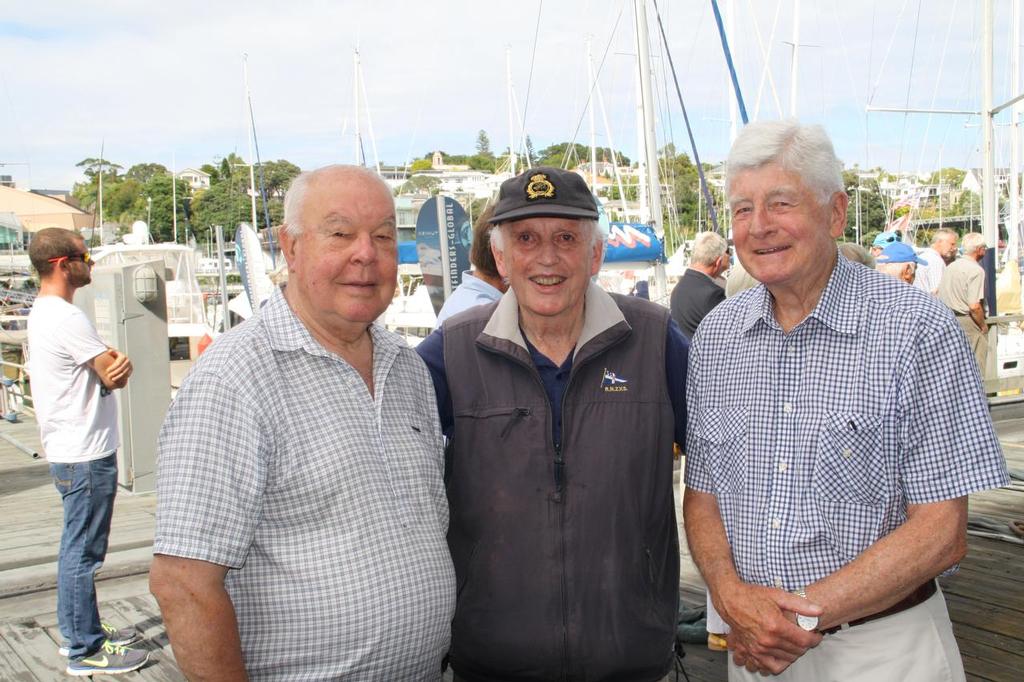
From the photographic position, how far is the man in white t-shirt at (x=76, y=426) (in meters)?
4.03

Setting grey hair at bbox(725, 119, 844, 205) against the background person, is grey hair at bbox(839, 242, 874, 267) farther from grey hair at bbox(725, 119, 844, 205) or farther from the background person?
grey hair at bbox(725, 119, 844, 205)

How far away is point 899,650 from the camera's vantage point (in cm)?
200

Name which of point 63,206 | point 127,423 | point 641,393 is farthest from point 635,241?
point 63,206

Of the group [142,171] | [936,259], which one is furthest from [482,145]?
[936,259]

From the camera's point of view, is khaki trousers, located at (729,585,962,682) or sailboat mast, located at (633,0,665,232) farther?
sailboat mast, located at (633,0,665,232)

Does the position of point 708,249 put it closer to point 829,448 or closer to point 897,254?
point 897,254

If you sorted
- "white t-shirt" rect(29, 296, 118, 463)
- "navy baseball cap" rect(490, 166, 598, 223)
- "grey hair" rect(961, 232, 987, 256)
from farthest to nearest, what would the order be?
"grey hair" rect(961, 232, 987, 256) < "white t-shirt" rect(29, 296, 118, 463) < "navy baseball cap" rect(490, 166, 598, 223)

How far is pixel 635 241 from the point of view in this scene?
15.2 m

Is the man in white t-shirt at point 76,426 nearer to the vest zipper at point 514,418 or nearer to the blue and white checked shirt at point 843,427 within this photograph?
the vest zipper at point 514,418

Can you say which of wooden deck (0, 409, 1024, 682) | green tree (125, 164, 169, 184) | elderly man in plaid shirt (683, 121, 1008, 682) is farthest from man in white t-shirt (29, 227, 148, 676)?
green tree (125, 164, 169, 184)

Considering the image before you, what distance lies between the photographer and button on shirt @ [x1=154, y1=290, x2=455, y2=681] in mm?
1765

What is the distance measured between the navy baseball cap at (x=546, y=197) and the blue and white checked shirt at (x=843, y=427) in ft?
1.97

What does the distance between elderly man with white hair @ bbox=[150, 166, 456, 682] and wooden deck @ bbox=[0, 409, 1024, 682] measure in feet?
7.73

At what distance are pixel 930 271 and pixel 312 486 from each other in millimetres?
10348
